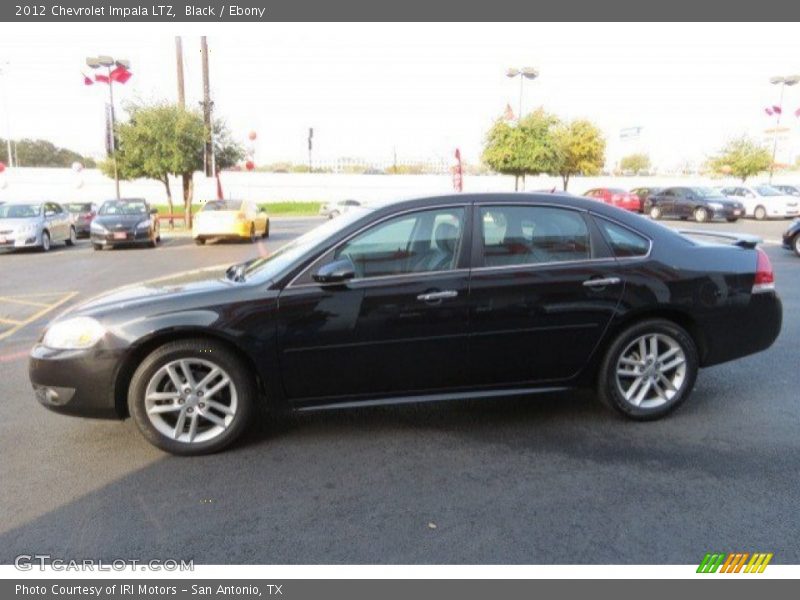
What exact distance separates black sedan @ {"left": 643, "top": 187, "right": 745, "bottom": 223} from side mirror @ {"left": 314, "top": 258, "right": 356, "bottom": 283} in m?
26.8

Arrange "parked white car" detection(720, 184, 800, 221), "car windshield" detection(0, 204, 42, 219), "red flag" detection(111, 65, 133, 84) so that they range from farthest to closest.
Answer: "parked white car" detection(720, 184, 800, 221) < "red flag" detection(111, 65, 133, 84) < "car windshield" detection(0, 204, 42, 219)

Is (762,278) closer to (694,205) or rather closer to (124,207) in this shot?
(124,207)

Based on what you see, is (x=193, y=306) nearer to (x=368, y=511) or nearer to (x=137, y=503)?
(x=137, y=503)

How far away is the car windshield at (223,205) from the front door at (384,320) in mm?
16169

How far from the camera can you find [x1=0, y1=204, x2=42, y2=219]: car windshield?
1739 cm

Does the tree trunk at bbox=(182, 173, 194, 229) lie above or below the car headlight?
above

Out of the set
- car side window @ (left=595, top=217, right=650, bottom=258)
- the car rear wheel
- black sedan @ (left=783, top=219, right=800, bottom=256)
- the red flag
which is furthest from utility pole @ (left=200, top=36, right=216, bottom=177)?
car side window @ (left=595, top=217, right=650, bottom=258)

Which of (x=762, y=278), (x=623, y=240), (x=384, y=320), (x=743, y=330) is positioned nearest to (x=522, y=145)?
(x=762, y=278)

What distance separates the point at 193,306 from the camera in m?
3.79

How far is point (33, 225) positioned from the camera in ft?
55.2

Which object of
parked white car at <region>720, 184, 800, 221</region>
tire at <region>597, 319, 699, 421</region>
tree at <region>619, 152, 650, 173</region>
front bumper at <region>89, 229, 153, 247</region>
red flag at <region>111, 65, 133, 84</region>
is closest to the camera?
tire at <region>597, 319, 699, 421</region>

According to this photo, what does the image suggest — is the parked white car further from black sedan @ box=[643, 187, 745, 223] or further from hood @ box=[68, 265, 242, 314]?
hood @ box=[68, 265, 242, 314]

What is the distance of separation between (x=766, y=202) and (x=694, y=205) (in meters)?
4.00
